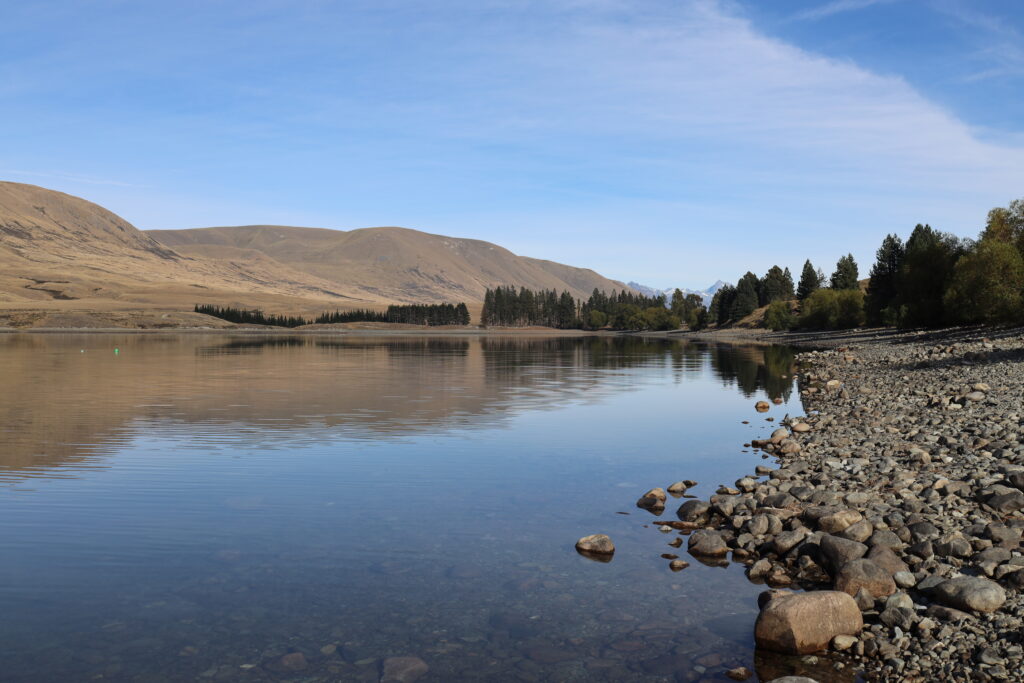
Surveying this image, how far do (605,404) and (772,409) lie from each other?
1078 cm

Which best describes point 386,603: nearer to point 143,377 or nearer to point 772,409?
point 772,409

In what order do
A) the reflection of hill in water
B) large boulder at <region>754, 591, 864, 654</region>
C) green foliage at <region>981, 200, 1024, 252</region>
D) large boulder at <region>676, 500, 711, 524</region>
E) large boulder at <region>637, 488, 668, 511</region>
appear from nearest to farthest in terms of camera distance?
1. large boulder at <region>754, 591, 864, 654</region>
2. large boulder at <region>676, 500, 711, 524</region>
3. large boulder at <region>637, 488, 668, 511</region>
4. the reflection of hill in water
5. green foliage at <region>981, 200, 1024, 252</region>

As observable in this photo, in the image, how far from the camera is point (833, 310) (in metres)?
162

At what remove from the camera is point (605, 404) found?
5184cm

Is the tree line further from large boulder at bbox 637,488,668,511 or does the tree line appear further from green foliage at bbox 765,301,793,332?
large boulder at bbox 637,488,668,511

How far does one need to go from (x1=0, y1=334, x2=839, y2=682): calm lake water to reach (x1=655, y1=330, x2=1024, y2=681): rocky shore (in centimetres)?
117

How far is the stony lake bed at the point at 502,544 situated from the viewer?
521 inches

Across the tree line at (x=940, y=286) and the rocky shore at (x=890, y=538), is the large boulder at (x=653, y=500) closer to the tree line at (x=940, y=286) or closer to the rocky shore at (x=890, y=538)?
the rocky shore at (x=890, y=538)

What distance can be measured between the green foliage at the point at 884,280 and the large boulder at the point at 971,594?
128458 mm

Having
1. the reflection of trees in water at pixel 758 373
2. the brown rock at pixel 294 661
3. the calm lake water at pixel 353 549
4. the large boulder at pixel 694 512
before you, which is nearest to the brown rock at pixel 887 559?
the calm lake water at pixel 353 549

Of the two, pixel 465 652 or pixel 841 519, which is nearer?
pixel 465 652

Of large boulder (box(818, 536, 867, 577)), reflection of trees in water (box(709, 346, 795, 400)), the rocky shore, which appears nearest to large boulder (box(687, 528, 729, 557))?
the rocky shore

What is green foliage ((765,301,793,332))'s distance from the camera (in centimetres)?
19162

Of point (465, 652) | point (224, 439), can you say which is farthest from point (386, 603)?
point (224, 439)
